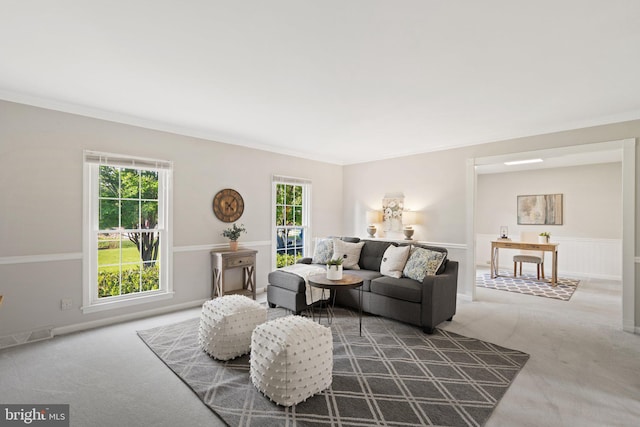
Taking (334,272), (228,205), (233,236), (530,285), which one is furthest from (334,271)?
(530,285)

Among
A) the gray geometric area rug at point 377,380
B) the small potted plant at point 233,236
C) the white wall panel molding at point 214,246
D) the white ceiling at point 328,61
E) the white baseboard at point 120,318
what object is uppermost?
the white ceiling at point 328,61

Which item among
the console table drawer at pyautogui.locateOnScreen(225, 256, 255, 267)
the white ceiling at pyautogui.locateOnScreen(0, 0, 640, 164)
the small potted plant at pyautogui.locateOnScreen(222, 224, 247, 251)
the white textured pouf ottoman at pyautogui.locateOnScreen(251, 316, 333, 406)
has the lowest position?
the white textured pouf ottoman at pyautogui.locateOnScreen(251, 316, 333, 406)

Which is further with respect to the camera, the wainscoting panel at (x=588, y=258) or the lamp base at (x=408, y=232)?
the wainscoting panel at (x=588, y=258)

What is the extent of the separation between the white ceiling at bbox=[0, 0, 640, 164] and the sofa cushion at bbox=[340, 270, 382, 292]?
6.70 feet

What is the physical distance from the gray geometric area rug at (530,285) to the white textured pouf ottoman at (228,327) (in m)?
4.82

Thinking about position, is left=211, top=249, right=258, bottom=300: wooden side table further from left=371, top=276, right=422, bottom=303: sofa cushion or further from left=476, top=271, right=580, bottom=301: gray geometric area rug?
left=476, top=271, right=580, bottom=301: gray geometric area rug

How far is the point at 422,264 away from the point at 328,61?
2.59 meters

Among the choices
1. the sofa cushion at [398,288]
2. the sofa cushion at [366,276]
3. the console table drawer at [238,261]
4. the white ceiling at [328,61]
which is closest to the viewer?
the white ceiling at [328,61]

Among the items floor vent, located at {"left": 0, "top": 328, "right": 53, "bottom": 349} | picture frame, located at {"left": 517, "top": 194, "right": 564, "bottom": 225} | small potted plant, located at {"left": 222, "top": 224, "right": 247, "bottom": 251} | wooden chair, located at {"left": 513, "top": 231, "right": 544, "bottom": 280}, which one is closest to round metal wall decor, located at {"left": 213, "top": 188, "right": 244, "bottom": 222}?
small potted plant, located at {"left": 222, "top": 224, "right": 247, "bottom": 251}

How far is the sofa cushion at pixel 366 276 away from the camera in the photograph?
400 cm

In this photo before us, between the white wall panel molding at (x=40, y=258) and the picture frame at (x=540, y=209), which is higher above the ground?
the picture frame at (x=540, y=209)

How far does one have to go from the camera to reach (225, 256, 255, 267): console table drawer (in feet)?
14.3

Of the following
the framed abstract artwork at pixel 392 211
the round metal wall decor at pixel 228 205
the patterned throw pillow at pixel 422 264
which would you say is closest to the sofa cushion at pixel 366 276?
the patterned throw pillow at pixel 422 264

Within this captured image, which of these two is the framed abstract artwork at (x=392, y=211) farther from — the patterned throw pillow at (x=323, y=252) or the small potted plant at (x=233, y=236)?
the small potted plant at (x=233, y=236)
